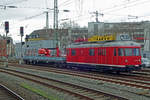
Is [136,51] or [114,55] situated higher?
[136,51]

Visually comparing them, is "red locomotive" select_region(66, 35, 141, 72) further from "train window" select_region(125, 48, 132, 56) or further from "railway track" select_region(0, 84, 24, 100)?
"railway track" select_region(0, 84, 24, 100)

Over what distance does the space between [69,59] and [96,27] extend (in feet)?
117

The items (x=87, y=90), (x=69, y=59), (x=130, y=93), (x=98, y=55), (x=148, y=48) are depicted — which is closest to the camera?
(x=130, y=93)

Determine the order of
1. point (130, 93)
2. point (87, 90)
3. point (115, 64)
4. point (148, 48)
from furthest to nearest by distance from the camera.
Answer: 1. point (148, 48)
2. point (115, 64)
3. point (87, 90)
4. point (130, 93)

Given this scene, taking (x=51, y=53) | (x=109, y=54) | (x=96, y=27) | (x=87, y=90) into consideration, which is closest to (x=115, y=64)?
(x=109, y=54)

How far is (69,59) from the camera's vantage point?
30.3 metres

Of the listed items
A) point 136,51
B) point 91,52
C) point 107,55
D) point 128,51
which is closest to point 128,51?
point 128,51

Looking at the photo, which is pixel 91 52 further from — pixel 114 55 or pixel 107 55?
pixel 114 55

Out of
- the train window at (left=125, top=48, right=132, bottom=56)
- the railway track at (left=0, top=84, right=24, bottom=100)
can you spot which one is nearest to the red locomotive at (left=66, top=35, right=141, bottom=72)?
the train window at (left=125, top=48, right=132, bottom=56)

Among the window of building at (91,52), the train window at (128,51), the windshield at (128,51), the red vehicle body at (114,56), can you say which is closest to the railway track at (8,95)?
the red vehicle body at (114,56)

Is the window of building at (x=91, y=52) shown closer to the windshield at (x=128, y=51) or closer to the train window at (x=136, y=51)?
the windshield at (x=128, y=51)

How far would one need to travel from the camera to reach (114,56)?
73.6ft

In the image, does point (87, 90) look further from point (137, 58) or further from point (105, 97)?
point (137, 58)

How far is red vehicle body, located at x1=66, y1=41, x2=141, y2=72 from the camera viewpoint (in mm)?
22141
